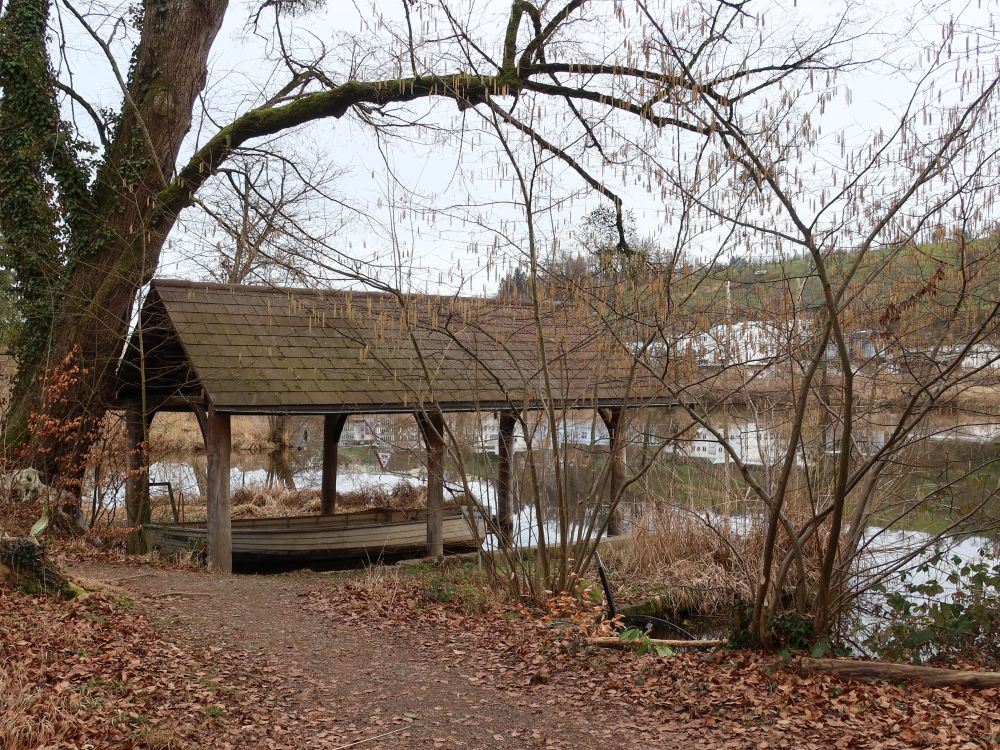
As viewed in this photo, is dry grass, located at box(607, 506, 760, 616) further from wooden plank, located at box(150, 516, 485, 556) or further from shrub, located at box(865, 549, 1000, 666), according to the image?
shrub, located at box(865, 549, 1000, 666)

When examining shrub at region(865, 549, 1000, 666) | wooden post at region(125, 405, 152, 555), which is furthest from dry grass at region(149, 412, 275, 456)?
shrub at region(865, 549, 1000, 666)

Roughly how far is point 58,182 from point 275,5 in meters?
4.79

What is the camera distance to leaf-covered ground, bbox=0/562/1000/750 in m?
4.94

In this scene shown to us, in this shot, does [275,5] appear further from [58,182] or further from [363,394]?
[363,394]

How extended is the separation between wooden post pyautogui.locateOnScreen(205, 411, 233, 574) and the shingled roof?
541 mm

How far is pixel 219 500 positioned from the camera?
1115cm

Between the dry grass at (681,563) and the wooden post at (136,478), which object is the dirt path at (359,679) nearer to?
the wooden post at (136,478)

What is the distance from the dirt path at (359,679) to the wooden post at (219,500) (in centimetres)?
184

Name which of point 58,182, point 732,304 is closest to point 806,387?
point 732,304

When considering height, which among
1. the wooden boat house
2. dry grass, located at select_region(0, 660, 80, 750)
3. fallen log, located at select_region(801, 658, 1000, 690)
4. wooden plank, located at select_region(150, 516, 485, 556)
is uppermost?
the wooden boat house

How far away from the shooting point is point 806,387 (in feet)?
18.2

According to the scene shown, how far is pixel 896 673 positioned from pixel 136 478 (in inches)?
435

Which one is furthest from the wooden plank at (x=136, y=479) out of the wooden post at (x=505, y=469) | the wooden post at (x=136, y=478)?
the wooden post at (x=505, y=469)

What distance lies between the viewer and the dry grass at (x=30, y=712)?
414 centimetres
